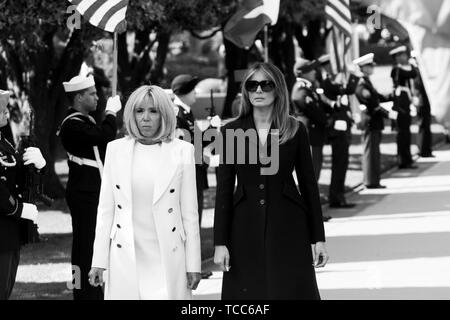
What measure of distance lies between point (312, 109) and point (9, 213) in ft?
29.7

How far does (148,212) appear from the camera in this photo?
17.8ft

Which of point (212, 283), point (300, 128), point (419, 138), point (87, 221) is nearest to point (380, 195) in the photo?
point (419, 138)

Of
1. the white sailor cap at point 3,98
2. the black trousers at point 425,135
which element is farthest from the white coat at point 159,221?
the black trousers at point 425,135

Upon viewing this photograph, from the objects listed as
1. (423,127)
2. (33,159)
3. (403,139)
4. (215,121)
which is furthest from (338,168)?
(33,159)

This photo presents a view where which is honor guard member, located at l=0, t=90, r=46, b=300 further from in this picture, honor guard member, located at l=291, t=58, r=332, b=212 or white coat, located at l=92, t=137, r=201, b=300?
honor guard member, located at l=291, t=58, r=332, b=212

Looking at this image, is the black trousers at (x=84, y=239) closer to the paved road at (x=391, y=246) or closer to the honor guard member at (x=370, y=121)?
the paved road at (x=391, y=246)

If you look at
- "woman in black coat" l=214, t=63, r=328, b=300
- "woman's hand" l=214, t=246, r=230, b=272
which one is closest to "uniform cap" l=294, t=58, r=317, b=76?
"woman in black coat" l=214, t=63, r=328, b=300

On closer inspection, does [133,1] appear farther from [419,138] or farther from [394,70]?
[419,138]

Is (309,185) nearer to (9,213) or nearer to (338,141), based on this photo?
(9,213)

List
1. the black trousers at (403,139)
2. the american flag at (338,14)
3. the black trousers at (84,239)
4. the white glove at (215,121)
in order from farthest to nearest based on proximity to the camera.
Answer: the black trousers at (403,139) → the american flag at (338,14) → the white glove at (215,121) → the black trousers at (84,239)

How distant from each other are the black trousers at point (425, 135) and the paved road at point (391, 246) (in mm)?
3286

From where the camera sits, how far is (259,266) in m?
5.75

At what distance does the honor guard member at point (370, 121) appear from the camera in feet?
57.5
